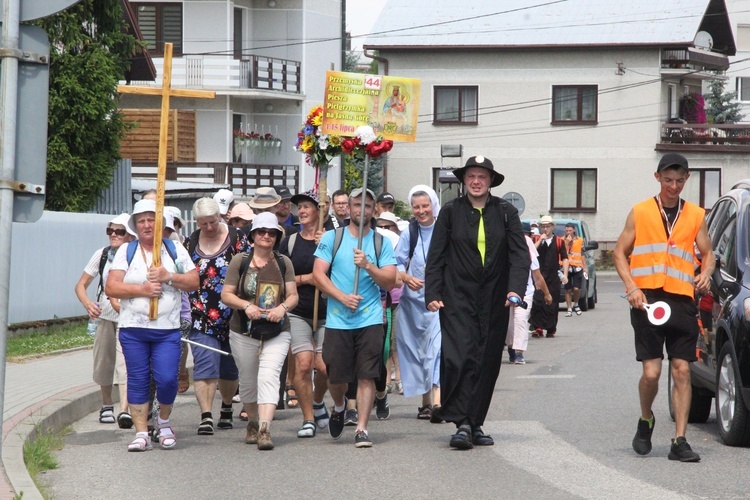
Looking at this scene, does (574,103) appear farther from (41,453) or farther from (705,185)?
(41,453)

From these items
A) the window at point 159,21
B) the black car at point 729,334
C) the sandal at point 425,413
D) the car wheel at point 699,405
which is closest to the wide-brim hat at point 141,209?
the sandal at point 425,413

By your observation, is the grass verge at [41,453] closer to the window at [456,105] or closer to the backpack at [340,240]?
the backpack at [340,240]

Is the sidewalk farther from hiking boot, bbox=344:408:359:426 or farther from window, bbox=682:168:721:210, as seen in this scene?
window, bbox=682:168:721:210

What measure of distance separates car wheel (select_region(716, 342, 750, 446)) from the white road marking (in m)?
1.14

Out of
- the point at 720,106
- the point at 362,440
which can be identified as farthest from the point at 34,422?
the point at 720,106

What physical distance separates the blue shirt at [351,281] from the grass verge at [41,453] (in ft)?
7.36

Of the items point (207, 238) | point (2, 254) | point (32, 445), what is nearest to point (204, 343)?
point (207, 238)

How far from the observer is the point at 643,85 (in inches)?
2003

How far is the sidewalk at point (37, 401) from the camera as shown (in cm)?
782

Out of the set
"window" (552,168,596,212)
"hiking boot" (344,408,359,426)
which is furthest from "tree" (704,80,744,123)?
"hiking boot" (344,408,359,426)

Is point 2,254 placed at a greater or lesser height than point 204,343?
greater

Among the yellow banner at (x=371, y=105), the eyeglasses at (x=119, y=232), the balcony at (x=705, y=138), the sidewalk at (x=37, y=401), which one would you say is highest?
the balcony at (x=705, y=138)

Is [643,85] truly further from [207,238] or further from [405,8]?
[207,238]

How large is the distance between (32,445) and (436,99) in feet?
144
